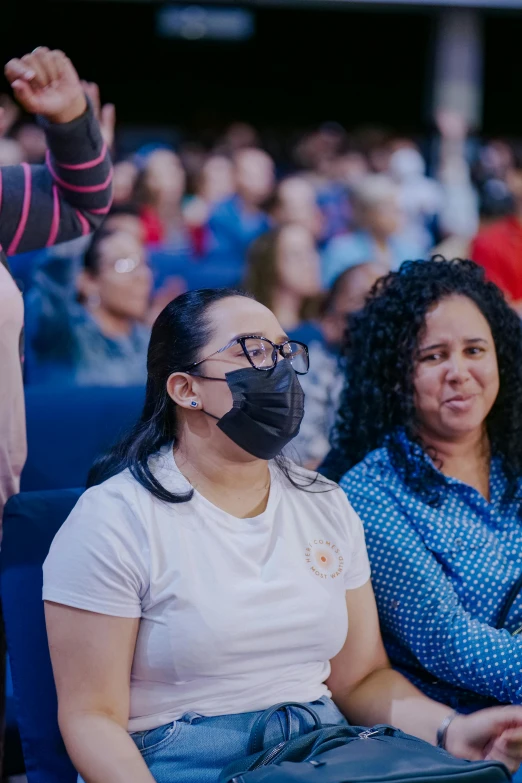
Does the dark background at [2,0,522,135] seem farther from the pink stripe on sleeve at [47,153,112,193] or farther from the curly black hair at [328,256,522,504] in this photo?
the pink stripe on sleeve at [47,153,112,193]

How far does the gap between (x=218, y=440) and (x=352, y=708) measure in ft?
1.64

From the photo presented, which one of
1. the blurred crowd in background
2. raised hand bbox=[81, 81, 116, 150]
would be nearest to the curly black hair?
the blurred crowd in background

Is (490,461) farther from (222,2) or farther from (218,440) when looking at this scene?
Result: (222,2)

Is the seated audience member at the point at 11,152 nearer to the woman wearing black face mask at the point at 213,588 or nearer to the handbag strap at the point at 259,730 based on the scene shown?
the woman wearing black face mask at the point at 213,588

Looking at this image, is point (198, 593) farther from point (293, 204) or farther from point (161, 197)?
point (161, 197)

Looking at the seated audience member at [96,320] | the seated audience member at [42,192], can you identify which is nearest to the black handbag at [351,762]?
the seated audience member at [42,192]

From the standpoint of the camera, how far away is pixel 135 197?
5.78 metres

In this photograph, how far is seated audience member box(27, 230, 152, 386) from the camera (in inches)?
128

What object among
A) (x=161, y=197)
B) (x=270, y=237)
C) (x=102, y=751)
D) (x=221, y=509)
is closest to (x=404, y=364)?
(x=221, y=509)

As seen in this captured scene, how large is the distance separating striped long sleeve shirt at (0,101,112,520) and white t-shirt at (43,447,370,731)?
29 cm

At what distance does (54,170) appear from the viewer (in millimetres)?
1841

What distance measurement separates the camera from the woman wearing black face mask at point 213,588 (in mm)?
1380

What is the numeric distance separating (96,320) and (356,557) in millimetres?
2136

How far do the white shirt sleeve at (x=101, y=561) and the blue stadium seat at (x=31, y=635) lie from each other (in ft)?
0.53
